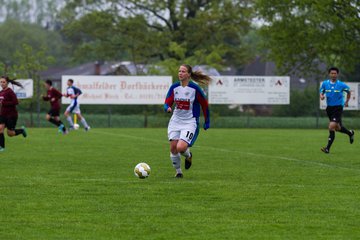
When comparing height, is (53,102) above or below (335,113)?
above

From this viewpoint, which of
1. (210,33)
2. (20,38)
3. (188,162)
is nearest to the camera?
(188,162)

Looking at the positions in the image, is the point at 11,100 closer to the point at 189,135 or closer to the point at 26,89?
the point at 189,135

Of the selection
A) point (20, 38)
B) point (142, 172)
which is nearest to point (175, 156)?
point (142, 172)

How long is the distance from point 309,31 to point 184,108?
31375 millimetres

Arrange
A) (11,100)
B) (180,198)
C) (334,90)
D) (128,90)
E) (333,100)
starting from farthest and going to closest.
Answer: (128,90) < (333,100) < (334,90) < (11,100) < (180,198)

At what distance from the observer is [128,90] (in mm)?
43188

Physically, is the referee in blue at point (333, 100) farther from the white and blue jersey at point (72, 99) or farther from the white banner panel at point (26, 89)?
the white banner panel at point (26, 89)

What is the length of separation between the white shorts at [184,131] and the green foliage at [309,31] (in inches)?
1138

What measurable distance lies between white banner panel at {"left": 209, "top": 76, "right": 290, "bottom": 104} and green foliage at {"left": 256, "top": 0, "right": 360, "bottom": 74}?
3.06m

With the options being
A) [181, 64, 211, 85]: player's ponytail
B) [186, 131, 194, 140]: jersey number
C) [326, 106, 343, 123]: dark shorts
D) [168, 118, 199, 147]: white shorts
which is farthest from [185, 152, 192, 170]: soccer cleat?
[326, 106, 343, 123]: dark shorts

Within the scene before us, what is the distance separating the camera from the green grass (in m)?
8.23

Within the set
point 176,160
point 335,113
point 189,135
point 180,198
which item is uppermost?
point 335,113

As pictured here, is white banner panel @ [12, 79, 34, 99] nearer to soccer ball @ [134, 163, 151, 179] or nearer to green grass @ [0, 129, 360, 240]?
green grass @ [0, 129, 360, 240]

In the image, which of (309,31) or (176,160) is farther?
(309,31)
